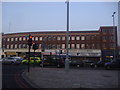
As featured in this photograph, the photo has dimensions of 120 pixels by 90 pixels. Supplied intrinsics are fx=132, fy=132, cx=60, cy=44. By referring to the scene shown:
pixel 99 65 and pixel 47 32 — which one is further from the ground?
pixel 47 32

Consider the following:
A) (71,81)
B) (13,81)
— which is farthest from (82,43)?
(13,81)

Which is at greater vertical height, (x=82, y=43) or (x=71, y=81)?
(x=82, y=43)

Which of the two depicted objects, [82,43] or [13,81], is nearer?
[13,81]

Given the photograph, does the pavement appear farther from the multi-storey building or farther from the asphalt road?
the multi-storey building

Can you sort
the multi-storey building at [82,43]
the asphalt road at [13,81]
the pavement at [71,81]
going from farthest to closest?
the multi-storey building at [82,43]
the pavement at [71,81]
the asphalt road at [13,81]

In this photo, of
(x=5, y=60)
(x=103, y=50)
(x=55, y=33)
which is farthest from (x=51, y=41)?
(x=5, y=60)

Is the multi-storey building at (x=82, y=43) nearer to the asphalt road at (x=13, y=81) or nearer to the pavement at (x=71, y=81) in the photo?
the asphalt road at (x=13, y=81)

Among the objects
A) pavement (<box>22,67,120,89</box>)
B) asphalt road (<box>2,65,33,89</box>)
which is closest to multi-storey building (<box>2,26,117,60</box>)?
asphalt road (<box>2,65,33,89</box>)

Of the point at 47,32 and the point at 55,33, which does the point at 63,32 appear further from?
the point at 47,32

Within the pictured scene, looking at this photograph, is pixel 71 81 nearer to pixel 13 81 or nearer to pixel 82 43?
pixel 13 81

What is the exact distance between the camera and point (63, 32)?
49.7 metres

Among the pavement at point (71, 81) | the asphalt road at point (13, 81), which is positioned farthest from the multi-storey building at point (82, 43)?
the pavement at point (71, 81)

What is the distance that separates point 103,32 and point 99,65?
979 inches

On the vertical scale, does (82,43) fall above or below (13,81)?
above
